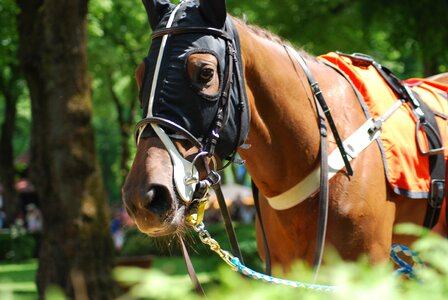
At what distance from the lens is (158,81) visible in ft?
12.2

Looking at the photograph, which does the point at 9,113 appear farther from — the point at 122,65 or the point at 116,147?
the point at 116,147

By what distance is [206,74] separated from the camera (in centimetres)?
378

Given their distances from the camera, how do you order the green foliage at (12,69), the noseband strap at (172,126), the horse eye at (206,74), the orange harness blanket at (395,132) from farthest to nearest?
the green foliage at (12,69)
the orange harness blanket at (395,132)
the horse eye at (206,74)
the noseband strap at (172,126)

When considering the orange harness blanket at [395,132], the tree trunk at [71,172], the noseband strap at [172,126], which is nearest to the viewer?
the noseband strap at [172,126]

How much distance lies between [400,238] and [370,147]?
626mm

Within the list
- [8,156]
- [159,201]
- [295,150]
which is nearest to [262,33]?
[295,150]

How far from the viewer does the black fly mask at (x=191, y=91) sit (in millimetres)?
3639

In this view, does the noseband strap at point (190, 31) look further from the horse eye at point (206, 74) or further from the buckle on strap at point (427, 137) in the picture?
the buckle on strap at point (427, 137)

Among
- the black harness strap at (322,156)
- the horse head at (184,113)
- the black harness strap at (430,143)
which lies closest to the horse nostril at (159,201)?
the horse head at (184,113)

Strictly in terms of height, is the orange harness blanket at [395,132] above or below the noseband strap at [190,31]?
below

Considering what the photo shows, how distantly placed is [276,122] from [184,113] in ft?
2.51

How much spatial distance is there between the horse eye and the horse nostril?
65cm

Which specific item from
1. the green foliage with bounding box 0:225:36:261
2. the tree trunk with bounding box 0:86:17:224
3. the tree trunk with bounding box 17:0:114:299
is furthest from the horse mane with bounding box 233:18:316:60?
the tree trunk with bounding box 0:86:17:224

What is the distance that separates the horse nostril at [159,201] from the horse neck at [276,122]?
928mm
